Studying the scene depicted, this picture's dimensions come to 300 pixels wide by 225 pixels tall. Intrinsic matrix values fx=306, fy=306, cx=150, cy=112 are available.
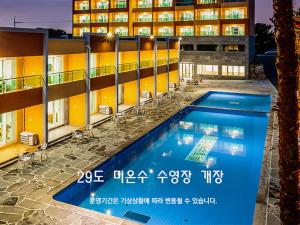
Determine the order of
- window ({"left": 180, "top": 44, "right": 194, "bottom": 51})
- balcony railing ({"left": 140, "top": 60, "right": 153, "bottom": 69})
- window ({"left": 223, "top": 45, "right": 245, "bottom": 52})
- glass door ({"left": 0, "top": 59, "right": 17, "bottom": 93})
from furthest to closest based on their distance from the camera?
window ({"left": 180, "top": 44, "right": 194, "bottom": 51}), window ({"left": 223, "top": 45, "right": 245, "bottom": 52}), balcony railing ({"left": 140, "top": 60, "right": 153, "bottom": 69}), glass door ({"left": 0, "top": 59, "right": 17, "bottom": 93})

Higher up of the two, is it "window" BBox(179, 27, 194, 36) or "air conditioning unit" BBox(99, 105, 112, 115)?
"window" BBox(179, 27, 194, 36)

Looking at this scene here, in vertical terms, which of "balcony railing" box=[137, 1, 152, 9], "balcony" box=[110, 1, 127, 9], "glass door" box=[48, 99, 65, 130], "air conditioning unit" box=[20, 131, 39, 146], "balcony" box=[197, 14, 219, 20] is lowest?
"air conditioning unit" box=[20, 131, 39, 146]

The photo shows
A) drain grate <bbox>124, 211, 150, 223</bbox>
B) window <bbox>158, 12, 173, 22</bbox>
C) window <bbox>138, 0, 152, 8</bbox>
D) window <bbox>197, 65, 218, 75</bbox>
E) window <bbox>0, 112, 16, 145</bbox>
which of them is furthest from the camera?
window <bbox>138, 0, 152, 8</bbox>

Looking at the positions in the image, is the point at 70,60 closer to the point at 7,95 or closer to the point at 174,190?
the point at 7,95

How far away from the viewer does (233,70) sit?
171ft

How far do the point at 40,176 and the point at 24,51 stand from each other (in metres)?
6.48

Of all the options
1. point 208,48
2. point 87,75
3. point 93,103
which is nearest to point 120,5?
point 208,48

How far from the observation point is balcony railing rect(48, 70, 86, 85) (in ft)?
61.0

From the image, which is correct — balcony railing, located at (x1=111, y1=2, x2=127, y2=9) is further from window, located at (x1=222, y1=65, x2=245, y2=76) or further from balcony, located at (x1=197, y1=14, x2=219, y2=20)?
window, located at (x1=222, y1=65, x2=245, y2=76)

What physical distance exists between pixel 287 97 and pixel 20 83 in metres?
15.1

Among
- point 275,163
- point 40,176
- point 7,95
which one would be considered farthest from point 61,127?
point 275,163

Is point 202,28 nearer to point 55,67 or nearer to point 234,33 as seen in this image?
point 234,33

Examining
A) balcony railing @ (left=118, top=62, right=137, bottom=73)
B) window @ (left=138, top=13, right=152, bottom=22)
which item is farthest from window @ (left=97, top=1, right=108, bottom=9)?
balcony railing @ (left=118, top=62, right=137, bottom=73)

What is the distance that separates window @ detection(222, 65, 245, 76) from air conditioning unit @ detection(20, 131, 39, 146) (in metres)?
41.1
